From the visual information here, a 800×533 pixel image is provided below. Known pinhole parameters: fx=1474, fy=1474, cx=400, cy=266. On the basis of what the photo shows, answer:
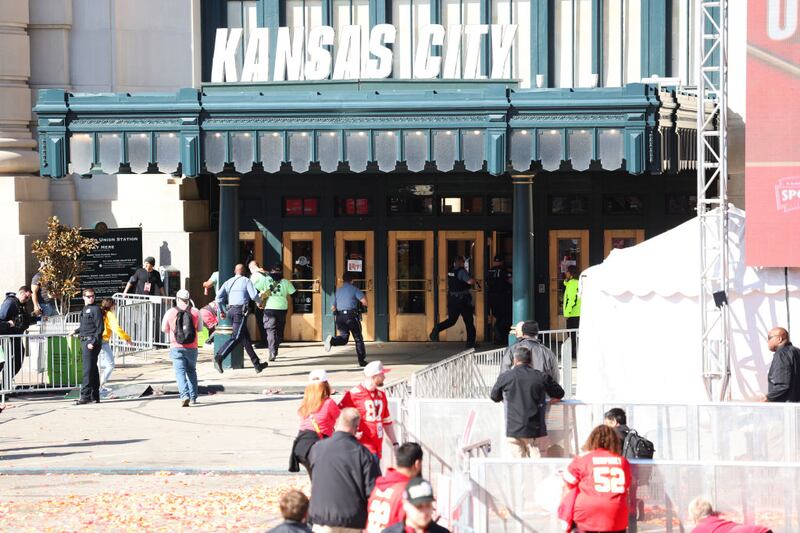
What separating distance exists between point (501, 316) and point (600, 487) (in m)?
17.9

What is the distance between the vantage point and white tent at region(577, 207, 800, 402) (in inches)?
727

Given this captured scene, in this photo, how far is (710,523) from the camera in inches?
389

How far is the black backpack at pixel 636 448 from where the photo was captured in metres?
12.6

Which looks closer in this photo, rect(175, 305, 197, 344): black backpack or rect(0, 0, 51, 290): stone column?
rect(175, 305, 197, 344): black backpack

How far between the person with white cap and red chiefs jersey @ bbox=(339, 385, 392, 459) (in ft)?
1.37

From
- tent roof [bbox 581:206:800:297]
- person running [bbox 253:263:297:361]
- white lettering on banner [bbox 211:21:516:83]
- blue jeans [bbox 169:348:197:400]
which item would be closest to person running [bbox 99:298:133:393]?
blue jeans [bbox 169:348:197:400]

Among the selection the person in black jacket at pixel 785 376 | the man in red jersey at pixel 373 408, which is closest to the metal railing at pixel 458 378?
the man in red jersey at pixel 373 408

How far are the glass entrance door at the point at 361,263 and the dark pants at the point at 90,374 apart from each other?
27.8 ft

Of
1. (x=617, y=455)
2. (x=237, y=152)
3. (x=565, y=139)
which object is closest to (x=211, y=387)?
(x=237, y=152)

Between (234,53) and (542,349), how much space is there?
51.1 feet

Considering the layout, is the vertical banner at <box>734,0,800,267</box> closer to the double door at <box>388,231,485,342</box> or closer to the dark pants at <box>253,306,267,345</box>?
the double door at <box>388,231,485,342</box>

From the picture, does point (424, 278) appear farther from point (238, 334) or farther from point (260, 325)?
point (238, 334)

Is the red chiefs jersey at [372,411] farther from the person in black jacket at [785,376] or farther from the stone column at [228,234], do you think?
the stone column at [228,234]

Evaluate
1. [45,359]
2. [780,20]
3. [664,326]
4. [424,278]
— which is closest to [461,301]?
[424,278]
